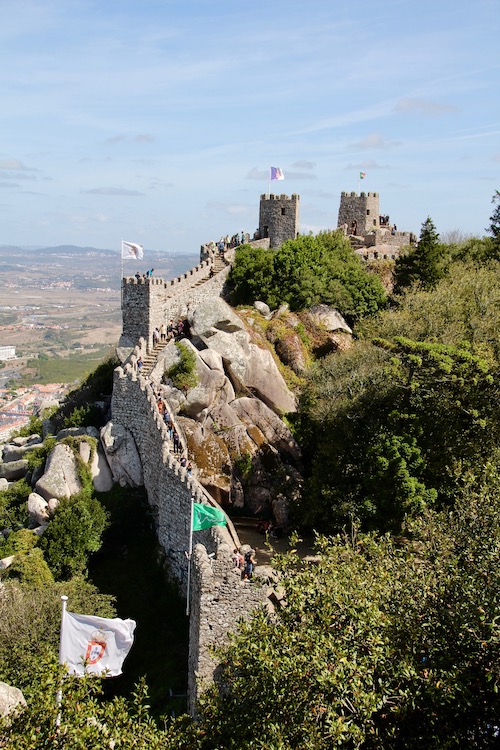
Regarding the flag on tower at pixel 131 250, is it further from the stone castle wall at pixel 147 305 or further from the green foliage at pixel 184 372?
the green foliage at pixel 184 372

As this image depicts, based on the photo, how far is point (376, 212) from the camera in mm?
52375

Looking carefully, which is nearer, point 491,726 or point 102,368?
point 491,726

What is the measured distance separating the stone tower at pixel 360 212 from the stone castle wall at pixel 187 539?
2707 cm

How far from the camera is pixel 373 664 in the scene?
42.6 ft

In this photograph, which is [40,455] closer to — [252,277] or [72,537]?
[72,537]

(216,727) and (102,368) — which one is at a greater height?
(102,368)

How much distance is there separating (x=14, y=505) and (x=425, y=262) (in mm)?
25269

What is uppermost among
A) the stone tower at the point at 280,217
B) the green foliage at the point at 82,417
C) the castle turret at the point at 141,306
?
the stone tower at the point at 280,217

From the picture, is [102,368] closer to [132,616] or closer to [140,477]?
[140,477]

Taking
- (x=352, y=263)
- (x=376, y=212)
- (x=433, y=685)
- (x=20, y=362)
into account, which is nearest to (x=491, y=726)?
(x=433, y=685)

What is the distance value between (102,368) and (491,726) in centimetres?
2706

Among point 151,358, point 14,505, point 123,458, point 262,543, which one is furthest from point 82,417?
point 262,543

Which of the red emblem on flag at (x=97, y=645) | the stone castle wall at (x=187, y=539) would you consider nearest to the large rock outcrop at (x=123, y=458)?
the stone castle wall at (x=187, y=539)

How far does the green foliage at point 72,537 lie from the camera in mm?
25453
